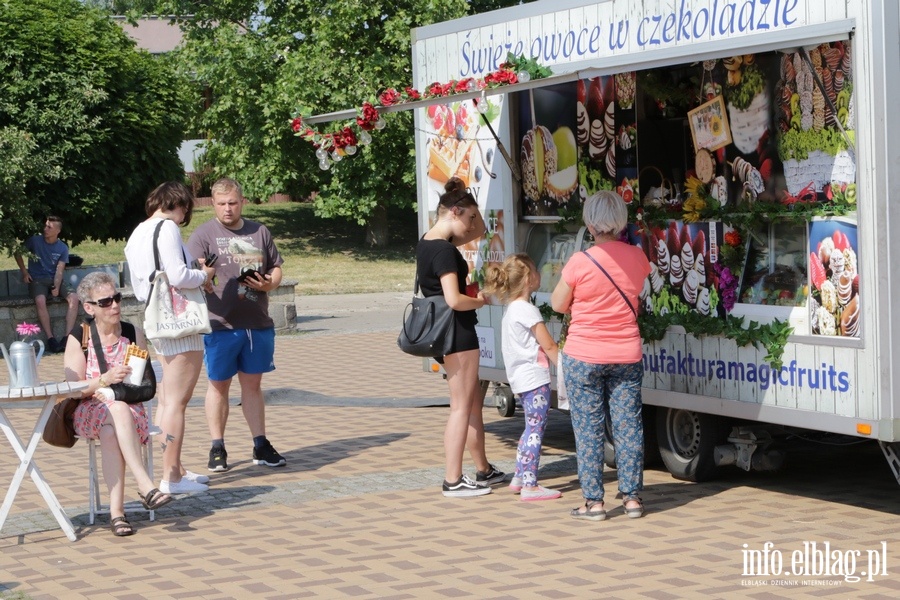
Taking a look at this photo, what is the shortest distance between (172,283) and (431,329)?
1.51 m

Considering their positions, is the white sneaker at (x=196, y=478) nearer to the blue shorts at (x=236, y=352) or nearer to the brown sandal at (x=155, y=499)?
Answer: the blue shorts at (x=236, y=352)

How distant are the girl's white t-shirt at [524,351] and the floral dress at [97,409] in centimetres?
205

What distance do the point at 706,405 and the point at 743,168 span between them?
131 cm

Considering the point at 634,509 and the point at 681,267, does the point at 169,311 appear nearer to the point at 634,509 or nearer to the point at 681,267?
the point at 634,509

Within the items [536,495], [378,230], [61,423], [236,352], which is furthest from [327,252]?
[61,423]

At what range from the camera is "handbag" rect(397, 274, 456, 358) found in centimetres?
729

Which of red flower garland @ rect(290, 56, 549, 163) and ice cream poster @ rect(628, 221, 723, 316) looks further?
red flower garland @ rect(290, 56, 549, 163)

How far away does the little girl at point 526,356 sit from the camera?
7.26 m

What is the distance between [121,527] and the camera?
673cm

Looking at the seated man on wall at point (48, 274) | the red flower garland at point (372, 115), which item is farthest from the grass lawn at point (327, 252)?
the red flower garland at point (372, 115)

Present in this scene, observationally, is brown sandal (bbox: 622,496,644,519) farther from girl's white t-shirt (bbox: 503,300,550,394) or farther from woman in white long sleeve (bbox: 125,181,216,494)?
woman in white long sleeve (bbox: 125,181,216,494)

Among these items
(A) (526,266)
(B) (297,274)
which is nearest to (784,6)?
(A) (526,266)

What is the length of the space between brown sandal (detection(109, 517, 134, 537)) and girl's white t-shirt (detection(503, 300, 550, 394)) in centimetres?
223

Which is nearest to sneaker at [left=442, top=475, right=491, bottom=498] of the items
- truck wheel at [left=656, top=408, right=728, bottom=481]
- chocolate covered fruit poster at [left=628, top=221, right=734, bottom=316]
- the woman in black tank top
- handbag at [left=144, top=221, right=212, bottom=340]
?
the woman in black tank top
